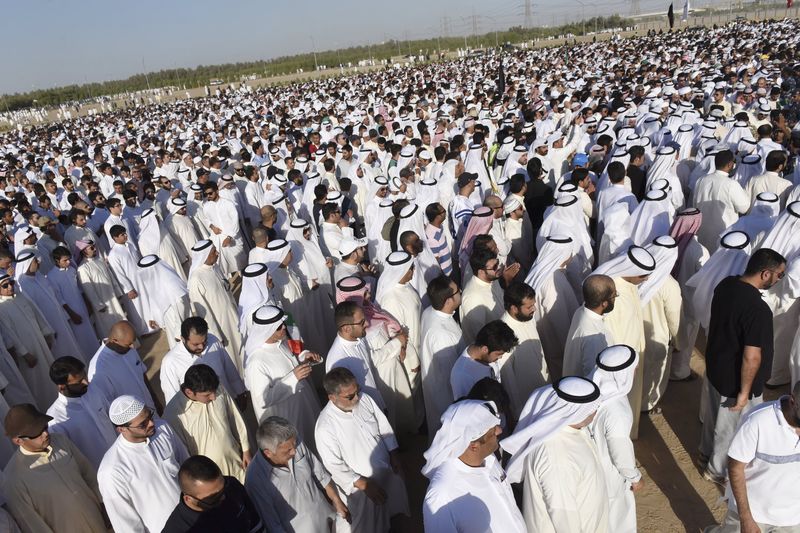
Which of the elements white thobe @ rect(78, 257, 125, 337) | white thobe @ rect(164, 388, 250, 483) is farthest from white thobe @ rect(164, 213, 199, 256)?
white thobe @ rect(164, 388, 250, 483)

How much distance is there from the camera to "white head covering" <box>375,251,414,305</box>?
4.21 metres

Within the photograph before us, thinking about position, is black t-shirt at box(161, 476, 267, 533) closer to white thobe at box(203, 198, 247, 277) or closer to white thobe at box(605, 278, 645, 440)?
white thobe at box(605, 278, 645, 440)

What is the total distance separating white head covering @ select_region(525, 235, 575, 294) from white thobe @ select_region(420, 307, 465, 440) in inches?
42.1

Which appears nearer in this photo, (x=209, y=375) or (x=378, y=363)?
(x=209, y=375)

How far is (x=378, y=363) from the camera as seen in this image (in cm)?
395

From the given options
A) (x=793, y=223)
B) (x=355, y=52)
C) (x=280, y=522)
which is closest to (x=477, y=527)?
(x=280, y=522)

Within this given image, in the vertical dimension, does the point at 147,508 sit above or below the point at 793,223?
below

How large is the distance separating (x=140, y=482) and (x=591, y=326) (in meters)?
2.83

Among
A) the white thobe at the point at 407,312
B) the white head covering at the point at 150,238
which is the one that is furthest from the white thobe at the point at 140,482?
the white head covering at the point at 150,238

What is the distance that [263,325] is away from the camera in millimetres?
3570

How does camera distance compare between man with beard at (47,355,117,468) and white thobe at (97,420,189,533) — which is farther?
man with beard at (47,355,117,468)

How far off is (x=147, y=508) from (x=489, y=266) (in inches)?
109

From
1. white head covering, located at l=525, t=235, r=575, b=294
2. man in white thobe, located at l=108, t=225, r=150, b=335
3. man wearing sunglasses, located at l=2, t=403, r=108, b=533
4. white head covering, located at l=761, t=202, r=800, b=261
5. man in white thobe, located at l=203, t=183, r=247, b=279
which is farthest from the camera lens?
man in white thobe, located at l=203, t=183, r=247, b=279

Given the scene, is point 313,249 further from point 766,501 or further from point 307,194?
point 766,501
